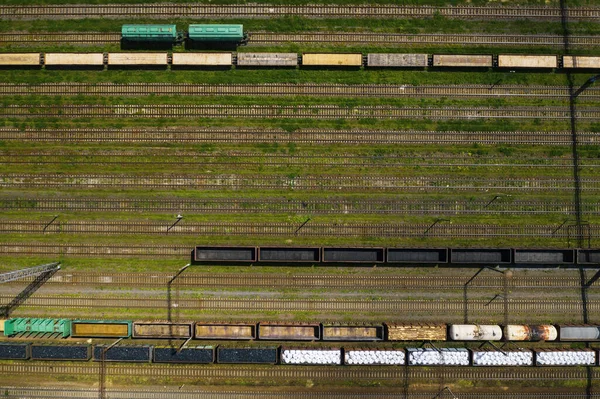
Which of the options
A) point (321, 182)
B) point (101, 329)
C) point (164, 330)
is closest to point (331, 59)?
point (321, 182)

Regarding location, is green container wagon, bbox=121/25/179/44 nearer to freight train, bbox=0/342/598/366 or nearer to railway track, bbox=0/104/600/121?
railway track, bbox=0/104/600/121

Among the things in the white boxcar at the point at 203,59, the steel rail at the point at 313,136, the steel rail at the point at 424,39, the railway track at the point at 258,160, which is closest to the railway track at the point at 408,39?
the steel rail at the point at 424,39

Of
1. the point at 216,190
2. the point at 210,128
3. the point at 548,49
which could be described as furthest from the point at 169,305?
the point at 548,49

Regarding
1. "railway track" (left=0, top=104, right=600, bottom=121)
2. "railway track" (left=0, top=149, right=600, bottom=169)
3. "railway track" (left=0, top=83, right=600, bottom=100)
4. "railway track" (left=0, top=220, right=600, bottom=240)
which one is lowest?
"railway track" (left=0, top=220, right=600, bottom=240)

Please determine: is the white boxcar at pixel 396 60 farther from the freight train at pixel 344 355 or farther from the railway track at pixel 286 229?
the freight train at pixel 344 355

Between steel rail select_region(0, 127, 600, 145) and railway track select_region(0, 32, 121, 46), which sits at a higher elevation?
railway track select_region(0, 32, 121, 46)

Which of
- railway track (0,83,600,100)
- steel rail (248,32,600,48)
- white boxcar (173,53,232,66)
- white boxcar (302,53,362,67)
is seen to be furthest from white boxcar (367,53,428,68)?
white boxcar (173,53,232,66)

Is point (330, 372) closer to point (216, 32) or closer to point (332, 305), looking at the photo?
point (332, 305)
